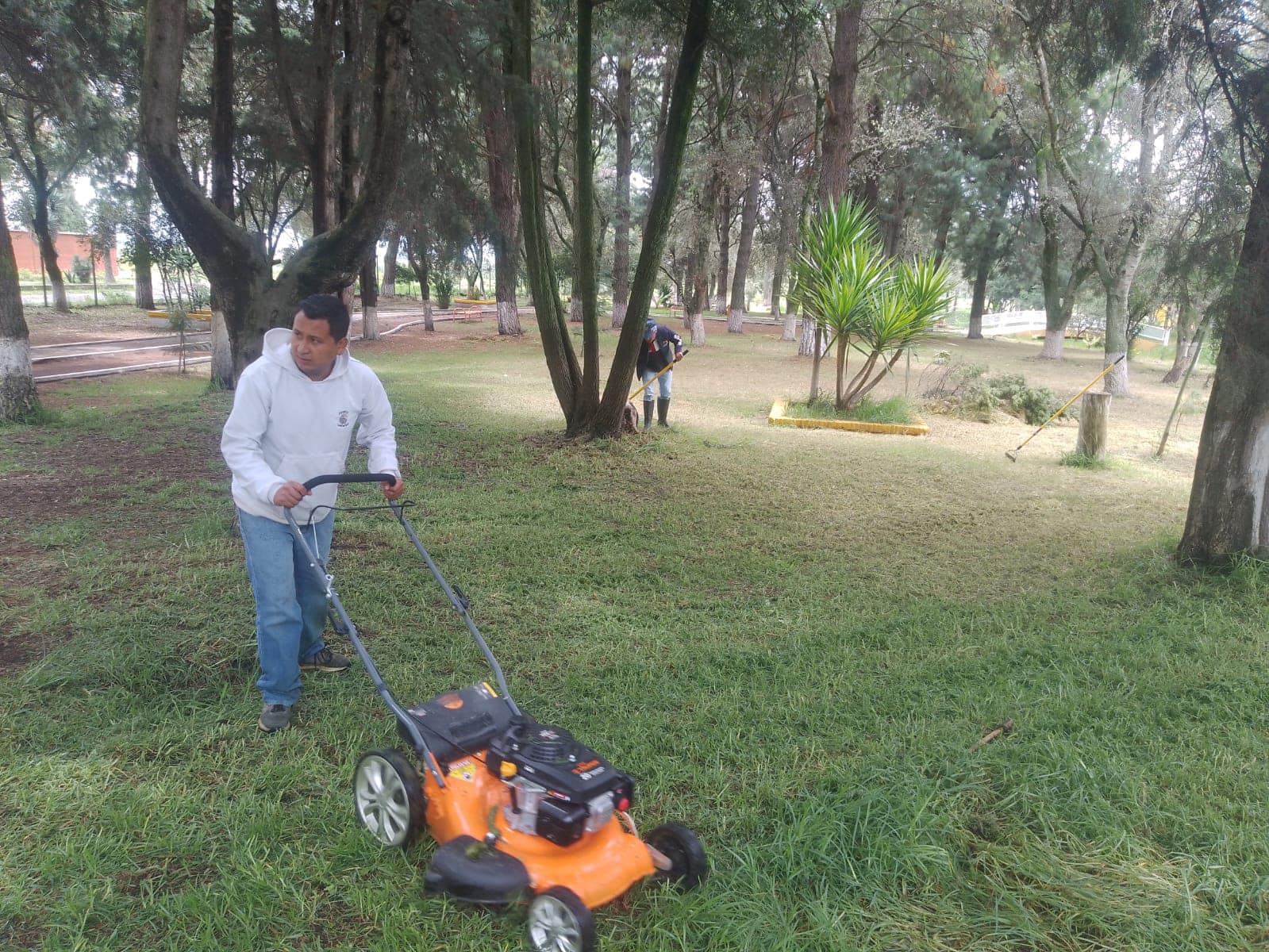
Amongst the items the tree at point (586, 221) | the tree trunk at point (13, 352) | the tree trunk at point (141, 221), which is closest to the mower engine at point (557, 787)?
the tree at point (586, 221)

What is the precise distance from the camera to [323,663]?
13.0 ft

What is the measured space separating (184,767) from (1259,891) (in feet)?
12.0

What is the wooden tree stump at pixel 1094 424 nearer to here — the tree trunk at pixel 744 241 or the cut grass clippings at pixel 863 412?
the cut grass clippings at pixel 863 412

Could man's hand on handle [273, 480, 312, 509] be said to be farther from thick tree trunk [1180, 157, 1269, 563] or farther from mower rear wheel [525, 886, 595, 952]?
thick tree trunk [1180, 157, 1269, 563]

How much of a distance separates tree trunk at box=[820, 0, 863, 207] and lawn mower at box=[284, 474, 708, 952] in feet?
48.3

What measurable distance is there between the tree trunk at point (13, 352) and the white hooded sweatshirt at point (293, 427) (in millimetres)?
7885

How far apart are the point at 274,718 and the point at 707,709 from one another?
5.98 ft

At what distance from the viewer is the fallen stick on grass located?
3.36m

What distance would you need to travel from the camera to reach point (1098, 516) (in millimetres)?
7172

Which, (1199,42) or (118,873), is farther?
(1199,42)

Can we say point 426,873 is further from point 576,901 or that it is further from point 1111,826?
point 1111,826

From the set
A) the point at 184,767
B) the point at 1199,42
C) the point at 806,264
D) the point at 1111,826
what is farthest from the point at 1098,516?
the point at 184,767

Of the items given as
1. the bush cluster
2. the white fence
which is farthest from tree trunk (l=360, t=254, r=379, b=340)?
the white fence

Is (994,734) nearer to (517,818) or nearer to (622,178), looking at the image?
(517,818)
